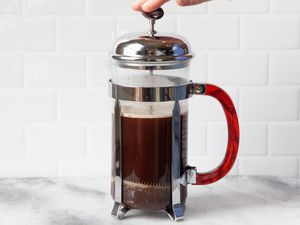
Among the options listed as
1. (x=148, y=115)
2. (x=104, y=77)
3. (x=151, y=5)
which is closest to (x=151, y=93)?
(x=148, y=115)

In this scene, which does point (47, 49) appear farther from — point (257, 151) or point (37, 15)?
point (257, 151)

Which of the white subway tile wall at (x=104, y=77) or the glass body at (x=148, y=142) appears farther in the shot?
the white subway tile wall at (x=104, y=77)

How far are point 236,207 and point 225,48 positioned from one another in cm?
37

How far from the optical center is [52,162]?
1.50 metres

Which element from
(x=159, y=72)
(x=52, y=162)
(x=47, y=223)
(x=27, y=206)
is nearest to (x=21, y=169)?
(x=52, y=162)

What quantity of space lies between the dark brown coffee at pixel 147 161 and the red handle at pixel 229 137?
0.08 meters

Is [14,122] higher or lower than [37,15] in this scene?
lower

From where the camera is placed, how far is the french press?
45.7 inches

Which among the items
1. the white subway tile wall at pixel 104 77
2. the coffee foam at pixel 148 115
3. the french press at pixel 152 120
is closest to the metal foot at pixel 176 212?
the french press at pixel 152 120

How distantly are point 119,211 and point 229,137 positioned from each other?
0.82 feet

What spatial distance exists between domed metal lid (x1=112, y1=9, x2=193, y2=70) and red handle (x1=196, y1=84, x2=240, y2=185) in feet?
0.33

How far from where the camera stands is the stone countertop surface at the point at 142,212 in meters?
1.22

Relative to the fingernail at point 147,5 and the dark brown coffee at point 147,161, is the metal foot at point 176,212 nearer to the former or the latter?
the dark brown coffee at point 147,161

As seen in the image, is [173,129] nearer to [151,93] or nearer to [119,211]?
[151,93]
